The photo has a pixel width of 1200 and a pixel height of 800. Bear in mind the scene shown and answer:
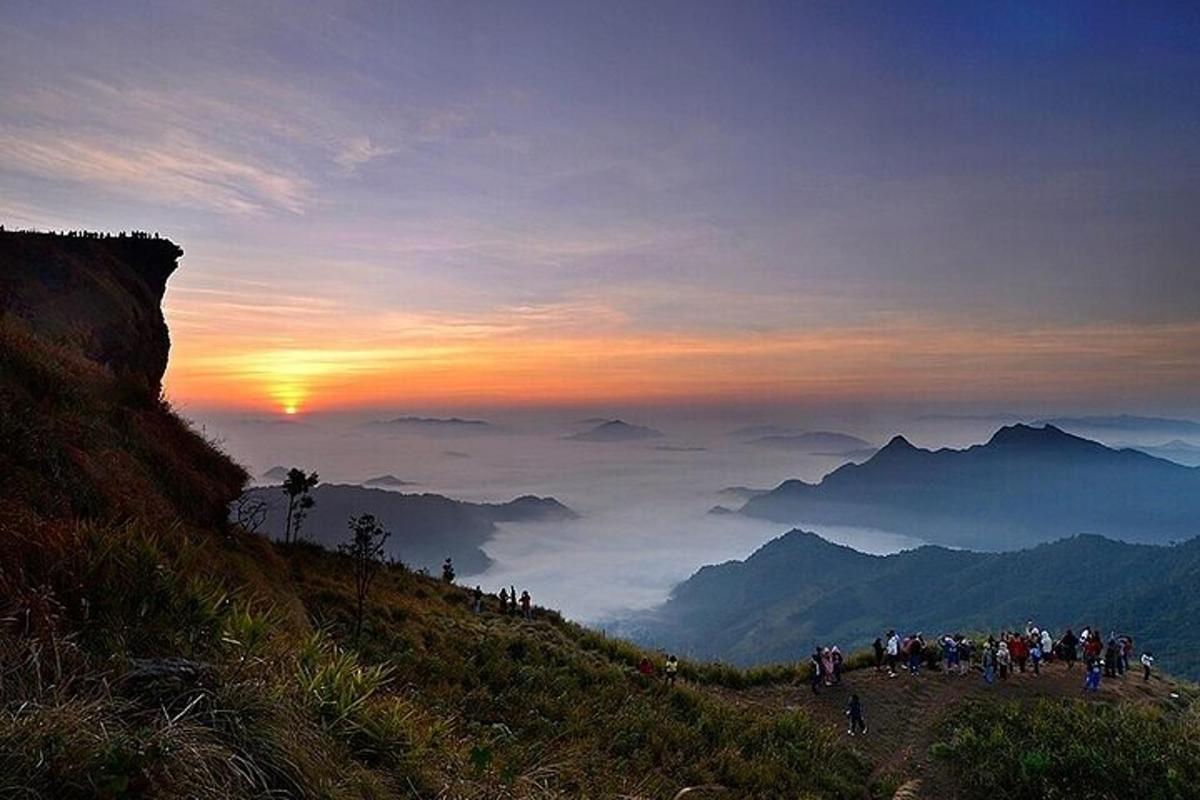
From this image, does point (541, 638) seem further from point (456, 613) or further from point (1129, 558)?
point (1129, 558)

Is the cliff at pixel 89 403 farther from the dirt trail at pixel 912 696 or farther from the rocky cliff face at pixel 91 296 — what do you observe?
the dirt trail at pixel 912 696

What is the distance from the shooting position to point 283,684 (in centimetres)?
453

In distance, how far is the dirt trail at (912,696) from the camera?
675 inches

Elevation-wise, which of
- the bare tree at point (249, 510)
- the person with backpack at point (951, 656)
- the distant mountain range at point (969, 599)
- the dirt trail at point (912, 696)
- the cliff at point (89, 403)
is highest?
the cliff at point (89, 403)

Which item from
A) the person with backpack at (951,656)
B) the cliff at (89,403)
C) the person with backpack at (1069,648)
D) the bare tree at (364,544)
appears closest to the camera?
the cliff at (89,403)

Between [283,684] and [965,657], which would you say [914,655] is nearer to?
[965,657]

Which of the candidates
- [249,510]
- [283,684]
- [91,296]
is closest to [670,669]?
[249,510]

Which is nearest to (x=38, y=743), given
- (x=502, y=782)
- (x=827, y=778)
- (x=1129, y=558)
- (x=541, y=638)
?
(x=502, y=782)

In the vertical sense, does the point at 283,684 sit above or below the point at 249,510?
above

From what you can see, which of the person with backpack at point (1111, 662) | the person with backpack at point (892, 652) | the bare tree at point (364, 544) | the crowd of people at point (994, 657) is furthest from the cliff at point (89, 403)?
the person with backpack at point (1111, 662)

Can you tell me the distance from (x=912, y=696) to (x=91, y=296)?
97.9 ft

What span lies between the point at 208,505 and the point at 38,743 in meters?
13.0

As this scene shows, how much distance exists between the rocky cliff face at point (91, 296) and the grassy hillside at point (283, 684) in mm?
603

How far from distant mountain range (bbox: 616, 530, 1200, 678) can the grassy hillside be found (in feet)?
287
